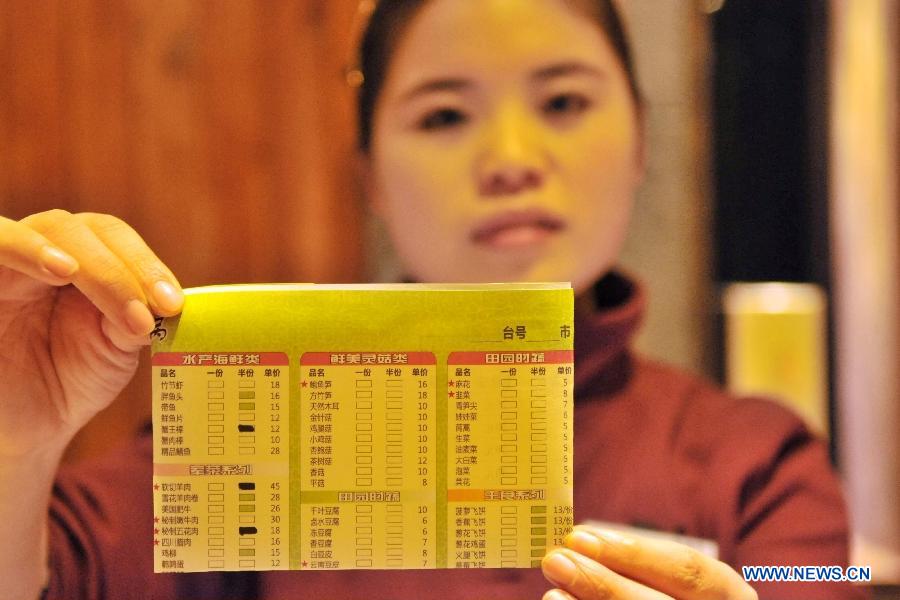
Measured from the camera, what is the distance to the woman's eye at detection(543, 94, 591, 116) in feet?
3.69

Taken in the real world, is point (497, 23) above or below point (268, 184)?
above

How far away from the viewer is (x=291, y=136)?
119 cm

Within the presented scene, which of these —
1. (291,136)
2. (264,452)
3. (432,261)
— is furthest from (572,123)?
(264,452)

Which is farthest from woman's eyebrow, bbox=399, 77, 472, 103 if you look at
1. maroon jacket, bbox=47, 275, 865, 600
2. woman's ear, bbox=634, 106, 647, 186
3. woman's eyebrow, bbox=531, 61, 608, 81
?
maroon jacket, bbox=47, 275, 865, 600

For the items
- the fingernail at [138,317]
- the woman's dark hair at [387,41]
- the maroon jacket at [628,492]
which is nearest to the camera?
the fingernail at [138,317]

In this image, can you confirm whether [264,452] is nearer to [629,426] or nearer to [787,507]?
[629,426]

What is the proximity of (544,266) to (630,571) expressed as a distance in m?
0.50

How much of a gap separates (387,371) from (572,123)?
0.56 meters

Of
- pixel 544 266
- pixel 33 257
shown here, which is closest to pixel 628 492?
pixel 544 266

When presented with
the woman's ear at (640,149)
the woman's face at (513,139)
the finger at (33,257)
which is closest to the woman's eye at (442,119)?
the woman's face at (513,139)

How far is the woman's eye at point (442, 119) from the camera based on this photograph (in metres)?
1.13

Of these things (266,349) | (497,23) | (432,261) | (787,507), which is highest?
(497,23)

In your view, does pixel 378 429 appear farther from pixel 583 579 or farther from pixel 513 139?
pixel 513 139

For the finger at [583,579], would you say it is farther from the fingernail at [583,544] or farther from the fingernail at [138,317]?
the fingernail at [138,317]
